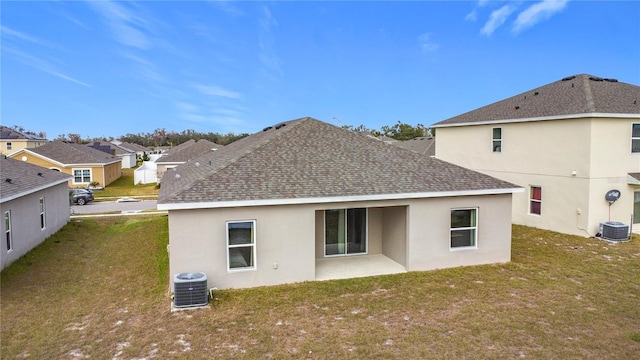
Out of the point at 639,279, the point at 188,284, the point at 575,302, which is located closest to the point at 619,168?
the point at 639,279

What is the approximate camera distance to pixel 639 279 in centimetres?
1137

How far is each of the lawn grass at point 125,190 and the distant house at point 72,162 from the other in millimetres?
1444

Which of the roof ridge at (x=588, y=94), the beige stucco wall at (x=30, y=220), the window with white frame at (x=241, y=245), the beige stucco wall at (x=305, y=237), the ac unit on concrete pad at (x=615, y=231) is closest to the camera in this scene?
the beige stucco wall at (x=305, y=237)

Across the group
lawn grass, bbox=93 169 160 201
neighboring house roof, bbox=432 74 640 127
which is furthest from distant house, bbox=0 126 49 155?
neighboring house roof, bbox=432 74 640 127

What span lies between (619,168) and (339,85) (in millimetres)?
22271

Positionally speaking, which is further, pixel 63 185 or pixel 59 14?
pixel 63 185

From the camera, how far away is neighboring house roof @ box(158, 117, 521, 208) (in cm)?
1056

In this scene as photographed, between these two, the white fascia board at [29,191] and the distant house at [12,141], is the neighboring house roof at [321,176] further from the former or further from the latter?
the distant house at [12,141]

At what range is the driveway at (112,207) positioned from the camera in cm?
2656

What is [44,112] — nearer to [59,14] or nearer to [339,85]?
[59,14]

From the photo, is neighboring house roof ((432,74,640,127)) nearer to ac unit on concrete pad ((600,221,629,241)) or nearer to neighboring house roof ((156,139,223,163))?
ac unit on concrete pad ((600,221,629,241))

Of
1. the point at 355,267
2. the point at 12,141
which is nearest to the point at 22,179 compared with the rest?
the point at 355,267

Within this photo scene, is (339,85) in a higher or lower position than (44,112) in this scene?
higher

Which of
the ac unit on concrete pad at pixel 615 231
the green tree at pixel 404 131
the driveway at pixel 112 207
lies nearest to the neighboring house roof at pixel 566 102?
the ac unit on concrete pad at pixel 615 231
